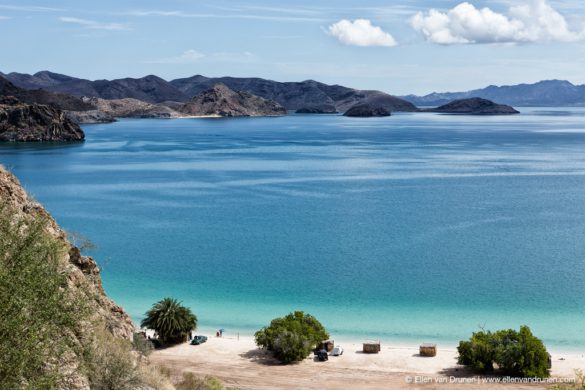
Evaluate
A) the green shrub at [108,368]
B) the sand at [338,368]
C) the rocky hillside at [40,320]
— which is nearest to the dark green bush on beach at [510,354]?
the sand at [338,368]

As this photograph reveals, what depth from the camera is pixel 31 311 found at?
16.1m

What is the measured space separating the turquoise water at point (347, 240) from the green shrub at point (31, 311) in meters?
12.0

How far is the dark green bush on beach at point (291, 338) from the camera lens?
37500 mm

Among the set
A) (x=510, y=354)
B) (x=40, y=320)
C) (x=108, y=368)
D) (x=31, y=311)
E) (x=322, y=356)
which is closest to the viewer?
(x=40, y=320)

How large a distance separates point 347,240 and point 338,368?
1432 inches

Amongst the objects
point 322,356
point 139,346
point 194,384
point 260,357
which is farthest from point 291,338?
point 139,346

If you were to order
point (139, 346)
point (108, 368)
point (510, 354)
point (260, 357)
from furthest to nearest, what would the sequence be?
point (260, 357) → point (510, 354) → point (139, 346) → point (108, 368)

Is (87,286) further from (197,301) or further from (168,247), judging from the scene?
(168,247)

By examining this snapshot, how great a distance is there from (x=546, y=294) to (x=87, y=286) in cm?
3941

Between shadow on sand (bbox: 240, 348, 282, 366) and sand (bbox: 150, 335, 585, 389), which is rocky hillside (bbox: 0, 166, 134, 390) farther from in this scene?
shadow on sand (bbox: 240, 348, 282, 366)

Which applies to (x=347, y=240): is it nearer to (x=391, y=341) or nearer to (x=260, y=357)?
(x=391, y=341)

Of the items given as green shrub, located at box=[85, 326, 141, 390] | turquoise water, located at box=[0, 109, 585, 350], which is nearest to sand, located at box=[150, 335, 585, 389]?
turquoise water, located at box=[0, 109, 585, 350]

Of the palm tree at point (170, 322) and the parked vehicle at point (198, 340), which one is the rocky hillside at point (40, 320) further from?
the parked vehicle at point (198, 340)

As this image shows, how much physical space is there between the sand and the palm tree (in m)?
0.86
